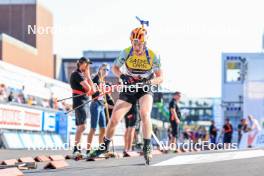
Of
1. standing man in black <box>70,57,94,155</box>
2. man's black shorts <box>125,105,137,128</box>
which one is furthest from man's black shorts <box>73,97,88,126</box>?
man's black shorts <box>125,105,137,128</box>

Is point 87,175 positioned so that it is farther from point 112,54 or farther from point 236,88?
point 112,54

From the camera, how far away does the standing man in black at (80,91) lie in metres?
11.6

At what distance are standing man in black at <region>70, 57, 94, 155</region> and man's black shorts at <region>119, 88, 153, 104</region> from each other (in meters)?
2.13

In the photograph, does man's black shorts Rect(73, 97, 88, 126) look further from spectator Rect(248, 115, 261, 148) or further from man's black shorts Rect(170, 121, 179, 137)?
spectator Rect(248, 115, 261, 148)

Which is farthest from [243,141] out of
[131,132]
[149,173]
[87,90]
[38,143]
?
[149,173]

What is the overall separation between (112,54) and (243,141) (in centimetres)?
5474

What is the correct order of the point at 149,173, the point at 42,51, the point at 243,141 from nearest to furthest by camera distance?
the point at 149,173 < the point at 243,141 < the point at 42,51

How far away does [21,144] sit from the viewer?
21109 millimetres

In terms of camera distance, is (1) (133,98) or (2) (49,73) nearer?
(1) (133,98)

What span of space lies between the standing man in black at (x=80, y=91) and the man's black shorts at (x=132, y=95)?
2.13 metres

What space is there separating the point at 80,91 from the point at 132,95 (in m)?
2.40

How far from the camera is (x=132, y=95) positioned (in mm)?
9531

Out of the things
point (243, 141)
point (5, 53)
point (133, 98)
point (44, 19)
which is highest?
point (44, 19)

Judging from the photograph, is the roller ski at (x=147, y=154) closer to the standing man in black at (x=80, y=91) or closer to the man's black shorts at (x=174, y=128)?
the standing man in black at (x=80, y=91)
